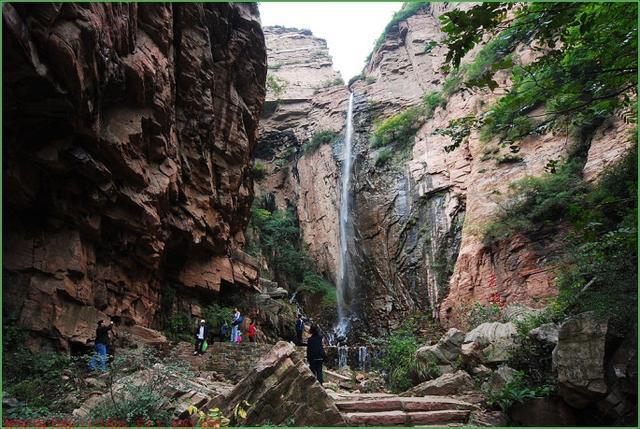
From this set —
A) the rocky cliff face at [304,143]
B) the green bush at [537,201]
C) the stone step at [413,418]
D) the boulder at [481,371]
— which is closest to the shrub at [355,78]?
the rocky cliff face at [304,143]

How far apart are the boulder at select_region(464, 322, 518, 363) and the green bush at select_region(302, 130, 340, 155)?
21600 mm

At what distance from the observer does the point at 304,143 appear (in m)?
31.5

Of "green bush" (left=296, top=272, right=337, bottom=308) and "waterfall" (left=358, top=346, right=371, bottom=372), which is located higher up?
"green bush" (left=296, top=272, right=337, bottom=308)

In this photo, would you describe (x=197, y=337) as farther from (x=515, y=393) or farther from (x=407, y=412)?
(x=515, y=393)

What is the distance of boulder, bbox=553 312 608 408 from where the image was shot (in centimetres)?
533

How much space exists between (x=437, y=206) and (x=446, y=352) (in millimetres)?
11384

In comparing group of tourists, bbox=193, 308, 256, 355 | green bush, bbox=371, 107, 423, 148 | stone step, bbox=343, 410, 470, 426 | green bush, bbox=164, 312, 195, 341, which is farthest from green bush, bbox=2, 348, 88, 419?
green bush, bbox=371, 107, 423, 148

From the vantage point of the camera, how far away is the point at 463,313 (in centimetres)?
1516

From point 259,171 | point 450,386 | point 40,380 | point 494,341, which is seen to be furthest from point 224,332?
point 259,171

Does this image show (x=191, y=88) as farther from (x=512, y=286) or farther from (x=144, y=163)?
(x=512, y=286)

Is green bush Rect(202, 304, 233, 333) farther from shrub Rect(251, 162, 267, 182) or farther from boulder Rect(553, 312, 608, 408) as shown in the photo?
shrub Rect(251, 162, 267, 182)

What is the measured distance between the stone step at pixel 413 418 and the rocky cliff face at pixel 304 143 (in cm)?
1970

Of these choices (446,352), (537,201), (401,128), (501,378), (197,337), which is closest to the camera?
(501,378)

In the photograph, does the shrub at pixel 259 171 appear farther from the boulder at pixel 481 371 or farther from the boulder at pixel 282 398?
the boulder at pixel 282 398
